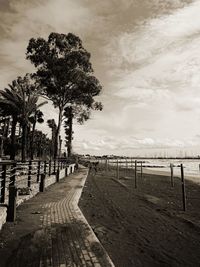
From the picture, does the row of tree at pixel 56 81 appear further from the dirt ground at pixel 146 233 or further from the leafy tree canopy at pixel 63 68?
the dirt ground at pixel 146 233

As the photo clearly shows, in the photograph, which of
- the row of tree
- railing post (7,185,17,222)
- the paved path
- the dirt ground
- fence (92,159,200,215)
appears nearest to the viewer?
the paved path

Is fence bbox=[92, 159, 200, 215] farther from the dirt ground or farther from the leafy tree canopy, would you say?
the leafy tree canopy

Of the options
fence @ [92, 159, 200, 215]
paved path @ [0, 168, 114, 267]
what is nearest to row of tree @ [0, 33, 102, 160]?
fence @ [92, 159, 200, 215]

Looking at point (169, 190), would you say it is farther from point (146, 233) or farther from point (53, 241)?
point (53, 241)

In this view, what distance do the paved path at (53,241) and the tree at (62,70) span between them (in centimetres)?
1852

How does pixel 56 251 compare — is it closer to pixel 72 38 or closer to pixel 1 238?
pixel 1 238

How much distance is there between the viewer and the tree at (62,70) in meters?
26.4

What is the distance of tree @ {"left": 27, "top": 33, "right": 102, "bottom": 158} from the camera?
2641 centimetres

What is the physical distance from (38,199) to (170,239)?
5.76 metres

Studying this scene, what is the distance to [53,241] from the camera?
5375 millimetres

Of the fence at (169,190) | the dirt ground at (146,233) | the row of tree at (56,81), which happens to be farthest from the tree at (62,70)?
the dirt ground at (146,233)

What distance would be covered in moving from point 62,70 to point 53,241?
2327cm

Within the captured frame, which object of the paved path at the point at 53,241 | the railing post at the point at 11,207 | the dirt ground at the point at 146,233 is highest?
the railing post at the point at 11,207

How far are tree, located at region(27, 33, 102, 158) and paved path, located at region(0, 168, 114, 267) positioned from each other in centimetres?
1852
